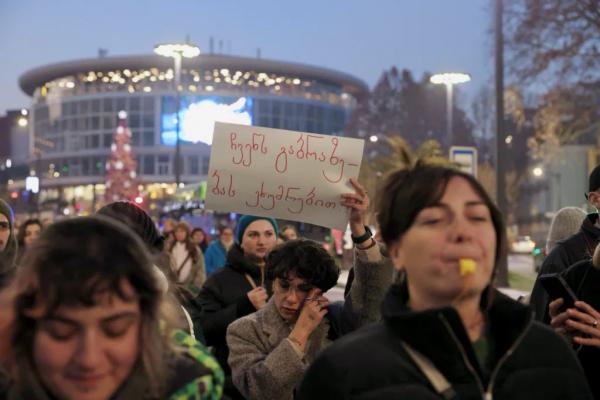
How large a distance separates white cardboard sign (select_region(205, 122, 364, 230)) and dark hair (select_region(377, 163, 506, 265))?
7.61ft

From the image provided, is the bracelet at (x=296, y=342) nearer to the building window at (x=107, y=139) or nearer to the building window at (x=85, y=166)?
the building window at (x=107, y=139)

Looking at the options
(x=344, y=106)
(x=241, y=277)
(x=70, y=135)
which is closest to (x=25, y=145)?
(x=70, y=135)

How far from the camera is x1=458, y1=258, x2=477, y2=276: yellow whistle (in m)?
2.64

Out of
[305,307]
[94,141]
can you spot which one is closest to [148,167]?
[94,141]

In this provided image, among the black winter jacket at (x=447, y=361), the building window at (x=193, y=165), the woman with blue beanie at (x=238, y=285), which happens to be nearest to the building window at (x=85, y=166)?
the building window at (x=193, y=165)

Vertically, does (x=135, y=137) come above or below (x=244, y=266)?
above

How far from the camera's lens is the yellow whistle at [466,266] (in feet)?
8.68

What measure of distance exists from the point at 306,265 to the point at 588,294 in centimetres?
136

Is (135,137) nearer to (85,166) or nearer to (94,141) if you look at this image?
(94,141)

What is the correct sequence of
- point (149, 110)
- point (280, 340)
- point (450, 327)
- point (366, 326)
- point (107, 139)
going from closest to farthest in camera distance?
1. point (450, 327)
2. point (366, 326)
3. point (280, 340)
4. point (149, 110)
5. point (107, 139)

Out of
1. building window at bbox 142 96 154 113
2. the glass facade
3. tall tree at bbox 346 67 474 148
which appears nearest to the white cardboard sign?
tall tree at bbox 346 67 474 148

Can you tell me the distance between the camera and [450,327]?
2.61 metres

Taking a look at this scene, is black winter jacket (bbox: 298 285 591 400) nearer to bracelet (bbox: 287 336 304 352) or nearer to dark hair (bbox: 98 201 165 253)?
bracelet (bbox: 287 336 304 352)

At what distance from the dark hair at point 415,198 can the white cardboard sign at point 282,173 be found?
232 cm
